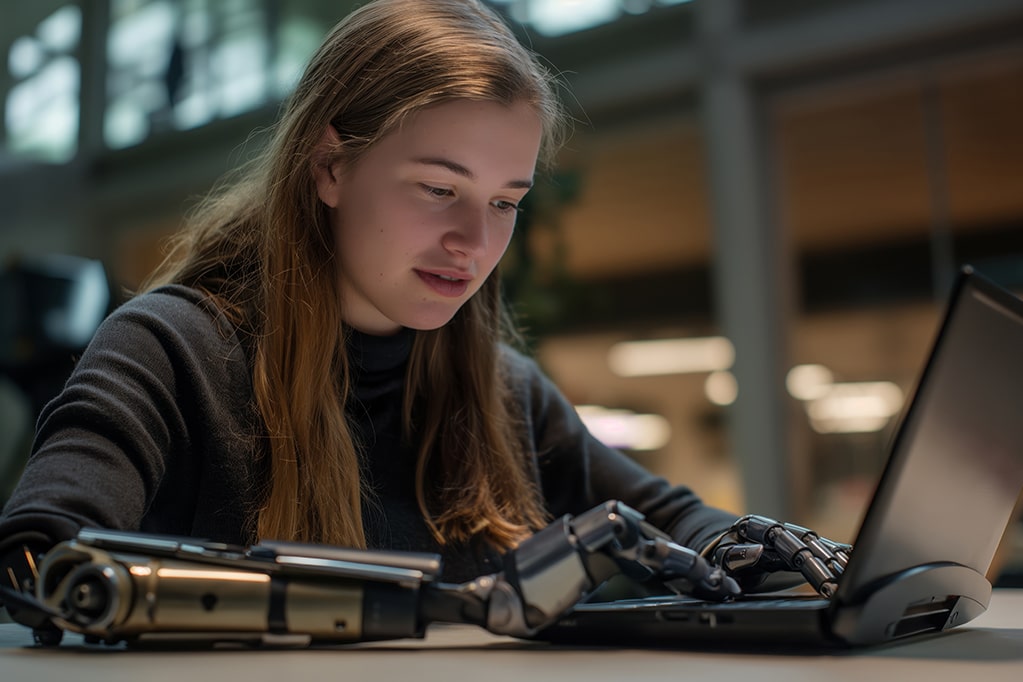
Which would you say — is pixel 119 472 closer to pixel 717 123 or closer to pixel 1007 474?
pixel 1007 474

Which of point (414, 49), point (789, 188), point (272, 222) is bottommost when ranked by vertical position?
point (272, 222)

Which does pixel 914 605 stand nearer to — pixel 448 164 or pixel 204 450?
pixel 448 164

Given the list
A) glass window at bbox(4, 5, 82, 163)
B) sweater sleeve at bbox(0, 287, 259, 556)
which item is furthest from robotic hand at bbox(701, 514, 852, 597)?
glass window at bbox(4, 5, 82, 163)

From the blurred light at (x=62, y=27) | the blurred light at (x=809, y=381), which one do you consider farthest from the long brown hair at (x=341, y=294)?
the blurred light at (x=62, y=27)

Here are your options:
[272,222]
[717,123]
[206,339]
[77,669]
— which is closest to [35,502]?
[77,669]

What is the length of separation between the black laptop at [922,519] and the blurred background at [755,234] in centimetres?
272

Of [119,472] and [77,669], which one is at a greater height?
[119,472]

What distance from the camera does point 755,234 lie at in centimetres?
417

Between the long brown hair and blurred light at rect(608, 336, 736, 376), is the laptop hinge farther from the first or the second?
blurred light at rect(608, 336, 736, 376)

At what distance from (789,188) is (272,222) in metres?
3.52

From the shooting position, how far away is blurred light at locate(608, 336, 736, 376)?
14.8 ft

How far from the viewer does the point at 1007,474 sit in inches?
28.2

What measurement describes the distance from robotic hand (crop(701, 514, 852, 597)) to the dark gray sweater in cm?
24

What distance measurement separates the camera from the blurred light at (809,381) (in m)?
4.20
